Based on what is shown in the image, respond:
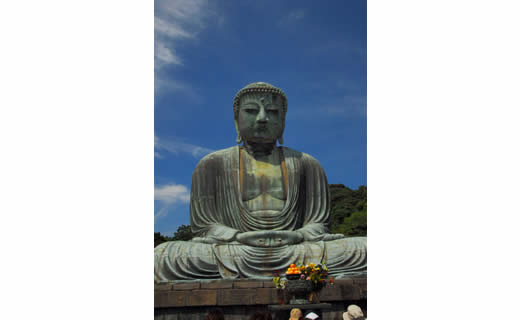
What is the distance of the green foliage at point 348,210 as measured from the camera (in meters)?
18.2

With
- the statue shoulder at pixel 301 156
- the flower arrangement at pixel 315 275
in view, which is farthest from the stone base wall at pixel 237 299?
the statue shoulder at pixel 301 156

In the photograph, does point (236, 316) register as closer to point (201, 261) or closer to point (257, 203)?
point (201, 261)

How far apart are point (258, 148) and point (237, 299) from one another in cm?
347

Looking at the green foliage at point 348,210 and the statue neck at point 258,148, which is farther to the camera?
the green foliage at point 348,210

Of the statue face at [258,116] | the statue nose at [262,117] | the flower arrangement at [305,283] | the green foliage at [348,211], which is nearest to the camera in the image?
the flower arrangement at [305,283]

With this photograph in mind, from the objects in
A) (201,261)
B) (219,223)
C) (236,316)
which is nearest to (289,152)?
(219,223)

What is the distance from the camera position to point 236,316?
7.14 meters

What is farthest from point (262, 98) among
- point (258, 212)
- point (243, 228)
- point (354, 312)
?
point (354, 312)

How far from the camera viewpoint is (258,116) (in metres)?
9.62

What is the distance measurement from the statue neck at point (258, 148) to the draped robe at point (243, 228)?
234 mm

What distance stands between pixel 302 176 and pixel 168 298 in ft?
11.9

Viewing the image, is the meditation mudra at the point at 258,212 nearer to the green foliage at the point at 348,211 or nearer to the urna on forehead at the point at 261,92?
the urna on forehead at the point at 261,92

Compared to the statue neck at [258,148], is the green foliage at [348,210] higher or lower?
lower

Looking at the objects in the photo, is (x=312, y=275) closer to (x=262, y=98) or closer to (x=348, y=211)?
(x=262, y=98)
